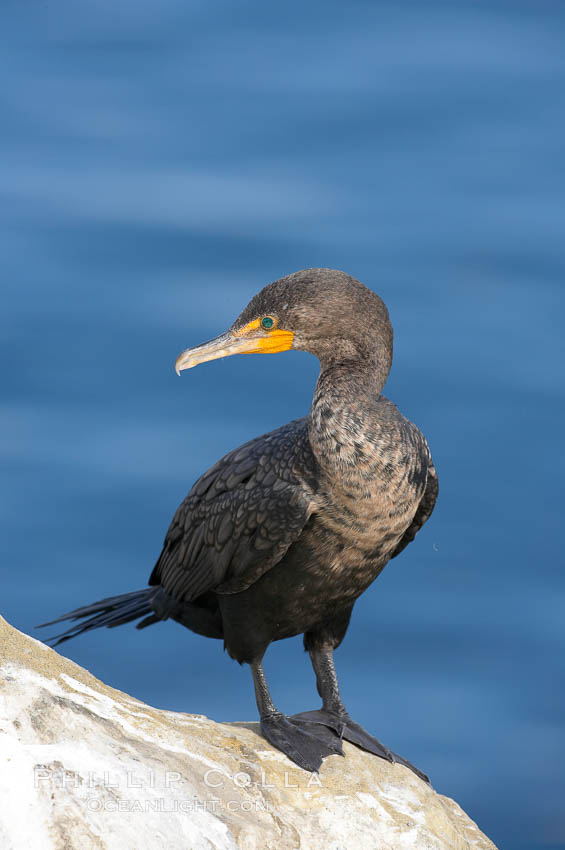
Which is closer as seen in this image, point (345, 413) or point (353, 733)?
point (345, 413)

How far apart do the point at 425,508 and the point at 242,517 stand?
74 cm

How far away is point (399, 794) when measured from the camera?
473 centimetres

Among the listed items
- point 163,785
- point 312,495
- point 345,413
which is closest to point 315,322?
point 345,413

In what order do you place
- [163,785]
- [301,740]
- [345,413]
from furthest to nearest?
[301,740], [345,413], [163,785]

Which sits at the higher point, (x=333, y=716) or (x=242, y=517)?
(x=242, y=517)

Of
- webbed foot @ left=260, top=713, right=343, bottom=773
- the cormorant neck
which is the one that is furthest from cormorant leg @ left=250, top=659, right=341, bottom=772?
the cormorant neck

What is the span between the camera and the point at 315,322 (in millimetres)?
4723

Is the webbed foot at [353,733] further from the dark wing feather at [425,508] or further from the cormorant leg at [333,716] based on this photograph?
the dark wing feather at [425,508]

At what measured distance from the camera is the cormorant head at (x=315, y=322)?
4.71 m

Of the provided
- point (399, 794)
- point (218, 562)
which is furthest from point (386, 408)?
point (399, 794)

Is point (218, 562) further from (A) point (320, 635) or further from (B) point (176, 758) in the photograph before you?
(B) point (176, 758)

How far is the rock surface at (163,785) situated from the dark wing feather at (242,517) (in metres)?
0.57

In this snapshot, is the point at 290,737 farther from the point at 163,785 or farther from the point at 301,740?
the point at 163,785

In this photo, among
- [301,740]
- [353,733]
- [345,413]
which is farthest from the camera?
[353,733]
